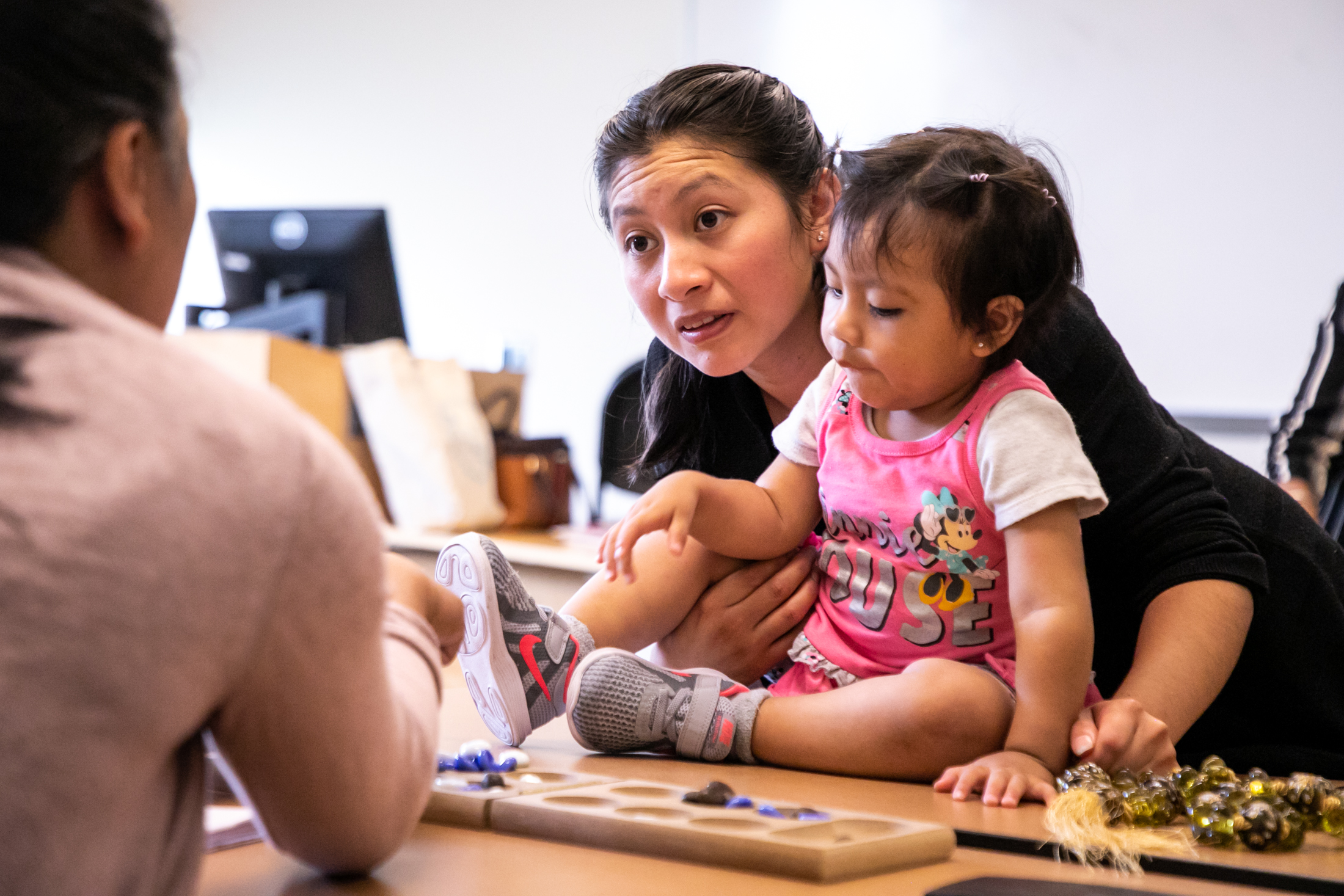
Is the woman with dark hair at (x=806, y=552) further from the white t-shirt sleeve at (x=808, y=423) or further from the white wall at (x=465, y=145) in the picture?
the white wall at (x=465, y=145)

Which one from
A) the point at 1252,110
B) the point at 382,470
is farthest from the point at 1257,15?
the point at 382,470

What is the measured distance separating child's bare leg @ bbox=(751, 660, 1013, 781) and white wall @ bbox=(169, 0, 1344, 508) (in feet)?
4.97

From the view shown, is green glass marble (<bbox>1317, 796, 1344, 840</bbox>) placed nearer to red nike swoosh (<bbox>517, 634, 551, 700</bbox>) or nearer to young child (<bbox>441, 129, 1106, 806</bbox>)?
young child (<bbox>441, 129, 1106, 806</bbox>)

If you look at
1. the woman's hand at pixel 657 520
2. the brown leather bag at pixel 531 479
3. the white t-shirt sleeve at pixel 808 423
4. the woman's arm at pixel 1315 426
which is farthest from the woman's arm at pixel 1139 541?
the brown leather bag at pixel 531 479

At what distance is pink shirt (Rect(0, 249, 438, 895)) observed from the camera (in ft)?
1.46

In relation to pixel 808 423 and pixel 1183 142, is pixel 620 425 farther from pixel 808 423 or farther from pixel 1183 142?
pixel 808 423

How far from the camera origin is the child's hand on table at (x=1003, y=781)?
91 centimetres

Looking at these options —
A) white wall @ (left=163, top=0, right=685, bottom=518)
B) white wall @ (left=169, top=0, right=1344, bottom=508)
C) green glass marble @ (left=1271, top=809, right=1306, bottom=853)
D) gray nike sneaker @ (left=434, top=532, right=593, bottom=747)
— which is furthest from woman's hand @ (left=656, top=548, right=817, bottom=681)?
white wall @ (left=163, top=0, right=685, bottom=518)

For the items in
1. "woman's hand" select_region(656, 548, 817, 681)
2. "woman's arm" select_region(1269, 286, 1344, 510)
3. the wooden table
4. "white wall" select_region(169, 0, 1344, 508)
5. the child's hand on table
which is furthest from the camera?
"white wall" select_region(169, 0, 1344, 508)

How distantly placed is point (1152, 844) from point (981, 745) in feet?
0.83

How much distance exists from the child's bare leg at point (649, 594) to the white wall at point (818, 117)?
1208 mm

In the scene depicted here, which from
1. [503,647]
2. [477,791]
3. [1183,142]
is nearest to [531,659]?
[503,647]

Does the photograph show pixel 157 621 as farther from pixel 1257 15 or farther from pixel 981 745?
pixel 1257 15

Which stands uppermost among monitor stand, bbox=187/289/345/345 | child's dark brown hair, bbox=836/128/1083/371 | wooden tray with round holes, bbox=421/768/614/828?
child's dark brown hair, bbox=836/128/1083/371
